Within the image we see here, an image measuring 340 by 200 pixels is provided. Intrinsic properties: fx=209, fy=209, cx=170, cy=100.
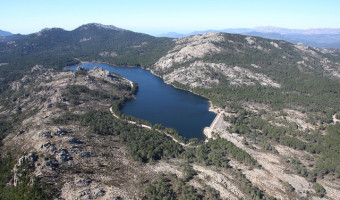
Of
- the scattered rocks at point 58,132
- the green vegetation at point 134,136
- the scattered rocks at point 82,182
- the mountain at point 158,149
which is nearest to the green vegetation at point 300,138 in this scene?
the mountain at point 158,149

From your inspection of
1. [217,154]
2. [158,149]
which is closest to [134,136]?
[158,149]

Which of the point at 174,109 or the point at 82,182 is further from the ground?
the point at 82,182

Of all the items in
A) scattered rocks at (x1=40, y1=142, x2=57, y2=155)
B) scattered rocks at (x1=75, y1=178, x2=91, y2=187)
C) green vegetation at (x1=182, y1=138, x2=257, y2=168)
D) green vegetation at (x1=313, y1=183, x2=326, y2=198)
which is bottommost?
green vegetation at (x1=313, y1=183, x2=326, y2=198)

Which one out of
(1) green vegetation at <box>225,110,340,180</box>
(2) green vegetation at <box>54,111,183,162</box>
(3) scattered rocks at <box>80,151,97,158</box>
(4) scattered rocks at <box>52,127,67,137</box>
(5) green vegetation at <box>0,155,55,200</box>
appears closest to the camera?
(5) green vegetation at <box>0,155,55,200</box>

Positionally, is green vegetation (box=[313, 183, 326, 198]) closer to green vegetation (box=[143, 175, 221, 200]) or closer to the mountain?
the mountain

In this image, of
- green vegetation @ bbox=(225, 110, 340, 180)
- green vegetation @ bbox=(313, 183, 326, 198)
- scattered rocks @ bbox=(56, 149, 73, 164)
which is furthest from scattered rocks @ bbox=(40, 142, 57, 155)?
green vegetation @ bbox=(313, 183, 326, 198)

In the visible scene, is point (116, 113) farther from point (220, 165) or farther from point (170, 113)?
point (220, 165)

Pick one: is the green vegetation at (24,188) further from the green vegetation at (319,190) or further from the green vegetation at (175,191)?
the green vegetation at (319,190)

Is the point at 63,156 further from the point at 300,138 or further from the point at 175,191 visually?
the point at 300,138
